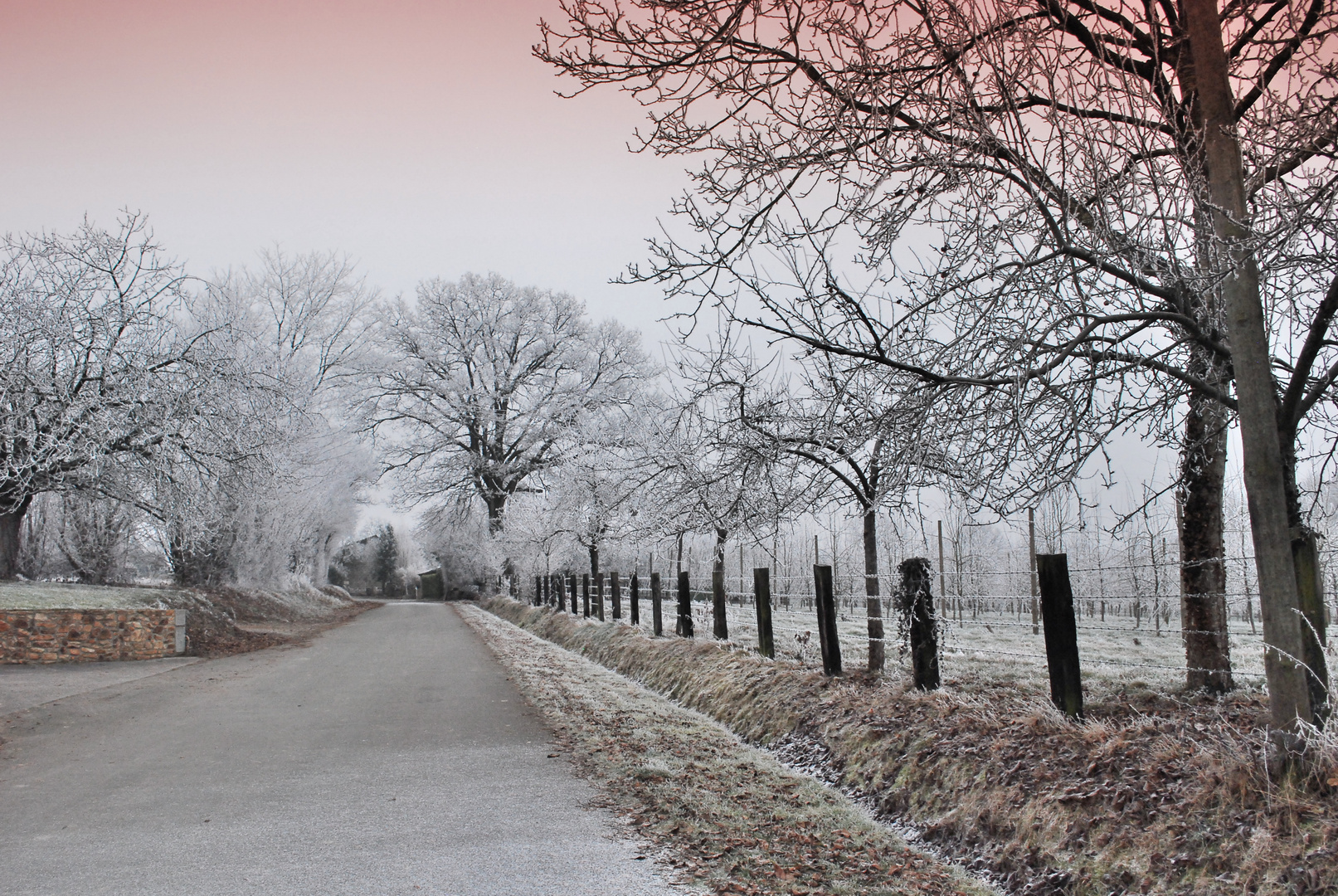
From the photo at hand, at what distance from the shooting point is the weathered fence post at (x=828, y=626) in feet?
26.9

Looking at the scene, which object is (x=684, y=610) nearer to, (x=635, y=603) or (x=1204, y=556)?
(x=635, y=603)

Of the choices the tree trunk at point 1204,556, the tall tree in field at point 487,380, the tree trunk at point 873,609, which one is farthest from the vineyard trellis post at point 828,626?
the tall tree in field at point 487,380

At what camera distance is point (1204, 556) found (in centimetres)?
620

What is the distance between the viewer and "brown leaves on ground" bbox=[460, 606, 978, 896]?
405 cm

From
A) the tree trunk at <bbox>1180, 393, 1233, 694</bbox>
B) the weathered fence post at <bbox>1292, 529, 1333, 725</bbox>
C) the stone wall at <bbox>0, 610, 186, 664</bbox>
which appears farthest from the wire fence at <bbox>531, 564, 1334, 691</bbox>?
the stone wall at <bbox>0, 610, 186, 664</bbox>

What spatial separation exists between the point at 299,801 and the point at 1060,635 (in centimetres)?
503

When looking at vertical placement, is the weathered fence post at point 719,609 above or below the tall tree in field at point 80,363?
below

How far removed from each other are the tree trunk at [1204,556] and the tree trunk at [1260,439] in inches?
83.7

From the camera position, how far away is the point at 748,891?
3.85m

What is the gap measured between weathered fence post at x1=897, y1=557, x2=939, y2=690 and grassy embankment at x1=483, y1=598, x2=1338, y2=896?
0.23 meters

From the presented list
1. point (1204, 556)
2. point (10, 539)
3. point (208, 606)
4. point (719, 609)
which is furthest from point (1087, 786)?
point (10, 539)

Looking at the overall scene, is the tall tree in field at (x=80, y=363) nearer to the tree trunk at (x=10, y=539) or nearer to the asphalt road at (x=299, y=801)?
the tree trunk at (x=10, y=539)

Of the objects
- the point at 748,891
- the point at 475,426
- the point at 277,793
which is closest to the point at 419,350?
the point at 475,426

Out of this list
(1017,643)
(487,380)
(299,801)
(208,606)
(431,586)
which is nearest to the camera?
(299,801)
